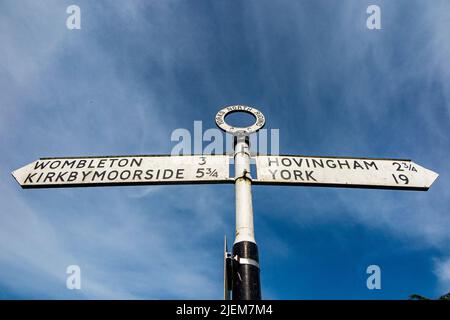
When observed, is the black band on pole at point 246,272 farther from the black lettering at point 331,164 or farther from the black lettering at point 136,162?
the black lettering at point 136,162

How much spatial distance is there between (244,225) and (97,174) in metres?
2.01

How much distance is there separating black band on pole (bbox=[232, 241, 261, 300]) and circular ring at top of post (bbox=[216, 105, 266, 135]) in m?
1.57

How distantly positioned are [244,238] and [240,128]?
1589 millimetres

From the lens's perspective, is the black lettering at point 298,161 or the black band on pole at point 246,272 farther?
the black lettering at point 298,161

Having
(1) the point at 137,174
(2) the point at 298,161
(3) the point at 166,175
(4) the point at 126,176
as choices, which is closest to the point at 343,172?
(2) the point at 298,161

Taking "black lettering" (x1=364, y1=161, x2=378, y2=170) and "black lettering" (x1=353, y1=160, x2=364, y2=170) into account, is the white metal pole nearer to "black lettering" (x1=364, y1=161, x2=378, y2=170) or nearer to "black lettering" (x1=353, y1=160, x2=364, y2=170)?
"black lettering" (x1=353, y1=160, x2=364, y2=170)

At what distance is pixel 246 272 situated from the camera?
322 centimetres

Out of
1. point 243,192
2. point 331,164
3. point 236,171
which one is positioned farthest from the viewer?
point 331,164

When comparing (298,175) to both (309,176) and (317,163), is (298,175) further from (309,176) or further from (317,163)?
(317,163)

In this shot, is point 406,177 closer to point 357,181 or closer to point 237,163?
point 357,181

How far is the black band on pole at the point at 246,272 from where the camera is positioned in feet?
10.1

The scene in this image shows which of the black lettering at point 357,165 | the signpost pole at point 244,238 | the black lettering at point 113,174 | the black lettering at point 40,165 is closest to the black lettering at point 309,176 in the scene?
the black lettering at point 357,165

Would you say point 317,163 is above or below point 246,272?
above

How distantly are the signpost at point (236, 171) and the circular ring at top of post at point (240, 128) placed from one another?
0.04 ft
